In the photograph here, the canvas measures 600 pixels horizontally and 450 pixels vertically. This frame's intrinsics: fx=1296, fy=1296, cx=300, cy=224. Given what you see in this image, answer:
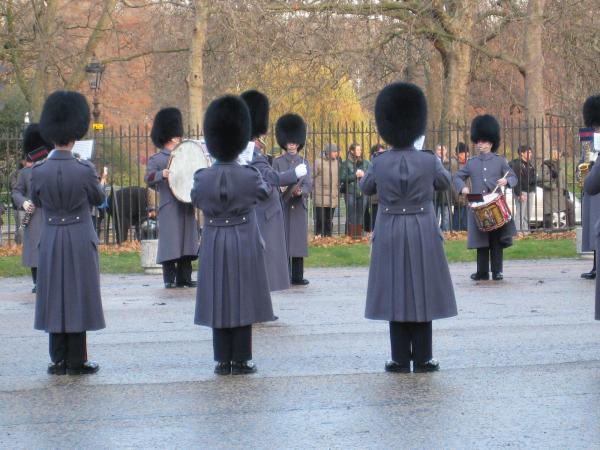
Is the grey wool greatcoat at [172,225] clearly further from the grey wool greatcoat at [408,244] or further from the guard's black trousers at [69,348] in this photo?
Answer: the grey wool greatcoat at [408,244]

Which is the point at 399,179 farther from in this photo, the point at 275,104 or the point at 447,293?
the point at 275,104

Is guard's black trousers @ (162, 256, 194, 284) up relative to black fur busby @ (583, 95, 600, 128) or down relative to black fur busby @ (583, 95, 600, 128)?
down

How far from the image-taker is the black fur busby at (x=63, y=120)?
9094 mm

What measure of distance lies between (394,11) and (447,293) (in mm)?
18528

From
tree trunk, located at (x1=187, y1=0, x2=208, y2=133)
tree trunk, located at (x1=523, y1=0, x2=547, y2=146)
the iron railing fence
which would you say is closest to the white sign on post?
the iron railing fence

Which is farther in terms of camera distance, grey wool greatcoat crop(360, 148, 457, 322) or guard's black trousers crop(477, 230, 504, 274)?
guard's black trousers crop(477, 230, 504, 274)

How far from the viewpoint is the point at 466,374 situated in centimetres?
875

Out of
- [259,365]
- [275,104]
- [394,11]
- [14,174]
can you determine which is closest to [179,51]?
[275,104]

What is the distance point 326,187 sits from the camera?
21.7m

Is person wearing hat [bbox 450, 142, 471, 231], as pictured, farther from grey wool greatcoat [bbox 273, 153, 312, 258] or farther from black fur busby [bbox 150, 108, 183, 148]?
black fur busby [bbox 150, 108, 183, 148]

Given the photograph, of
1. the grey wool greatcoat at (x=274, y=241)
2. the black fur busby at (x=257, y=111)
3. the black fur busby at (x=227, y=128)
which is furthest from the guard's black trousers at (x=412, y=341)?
the black fur busby at (x=257, y=111)

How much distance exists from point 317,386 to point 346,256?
1036cm

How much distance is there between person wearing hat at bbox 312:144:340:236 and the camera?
70.6 ft

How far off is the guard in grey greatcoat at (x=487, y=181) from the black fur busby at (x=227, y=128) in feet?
20.0
